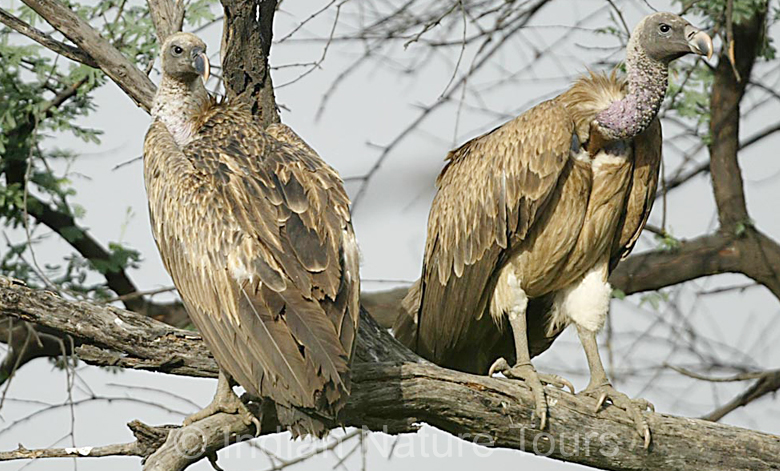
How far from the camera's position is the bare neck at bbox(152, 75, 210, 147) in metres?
4.79

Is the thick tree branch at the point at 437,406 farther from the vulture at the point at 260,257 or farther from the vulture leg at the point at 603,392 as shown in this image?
the vulture at the point at 260,257

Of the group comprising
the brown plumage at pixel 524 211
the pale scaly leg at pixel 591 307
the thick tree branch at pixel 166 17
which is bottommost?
the pale scaly leg at pixel 591 307

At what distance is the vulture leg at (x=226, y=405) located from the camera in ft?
13.4

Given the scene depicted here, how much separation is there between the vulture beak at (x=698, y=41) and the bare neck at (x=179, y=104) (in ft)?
7.13

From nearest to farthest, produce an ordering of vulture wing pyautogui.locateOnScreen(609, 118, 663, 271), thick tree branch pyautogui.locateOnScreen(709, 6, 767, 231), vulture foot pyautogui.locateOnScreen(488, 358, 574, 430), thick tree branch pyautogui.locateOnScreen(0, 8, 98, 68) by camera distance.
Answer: vulture foot pyautogui.locateOnScreen(488, 358, 574, 430)
vulture wing pyautogui.locateOnScreen(609, 118, 663, 271)
thick tree branch pyautogui.locateOnScreen(0, 8, 98, 68)
thick tree branch pyautogui.locateOnScreen(709, 6, 767, 231)

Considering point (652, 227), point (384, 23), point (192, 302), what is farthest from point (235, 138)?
point (652, 227)

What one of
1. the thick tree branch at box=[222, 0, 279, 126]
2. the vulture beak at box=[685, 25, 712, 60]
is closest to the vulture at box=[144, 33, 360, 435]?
the thick tree branch at box=[222, 0, 279, 126]

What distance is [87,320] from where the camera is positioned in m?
4.23

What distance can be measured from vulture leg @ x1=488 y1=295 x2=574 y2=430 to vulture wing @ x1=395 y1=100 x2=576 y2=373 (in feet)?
0.56

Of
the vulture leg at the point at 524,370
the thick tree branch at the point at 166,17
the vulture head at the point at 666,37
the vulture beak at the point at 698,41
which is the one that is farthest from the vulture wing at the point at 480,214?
the thick tree branch at the point at 166,17

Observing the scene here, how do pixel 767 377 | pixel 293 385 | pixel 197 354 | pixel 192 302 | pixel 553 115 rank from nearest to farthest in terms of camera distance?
1. pixel 293 385
2. pixel 192 302
3. pixel 197 354
4. pixel 553 115
5. pixel 767 377

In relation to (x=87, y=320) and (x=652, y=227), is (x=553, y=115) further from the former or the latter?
(x=652, y=227)

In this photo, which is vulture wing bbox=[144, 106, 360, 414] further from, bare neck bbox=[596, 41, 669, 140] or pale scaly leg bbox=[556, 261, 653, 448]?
pale scaly leg bbox=[556, 261, 653, 448]

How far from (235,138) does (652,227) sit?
12.7ft
